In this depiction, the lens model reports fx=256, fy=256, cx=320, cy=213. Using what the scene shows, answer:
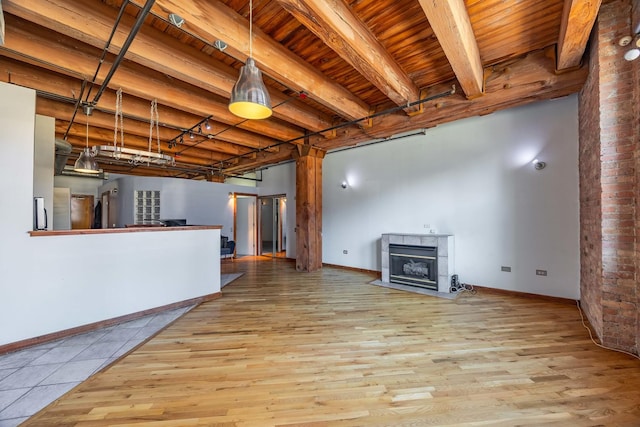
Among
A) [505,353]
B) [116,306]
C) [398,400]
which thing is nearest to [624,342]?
[505,353]

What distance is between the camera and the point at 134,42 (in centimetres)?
268

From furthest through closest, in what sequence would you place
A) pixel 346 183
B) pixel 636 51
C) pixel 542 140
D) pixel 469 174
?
1. pixel 346 183
2. pixel 469 174
3. pixel 542 140
4. pixel 636 51

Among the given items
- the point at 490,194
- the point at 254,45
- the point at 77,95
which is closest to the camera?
the point at 254,45

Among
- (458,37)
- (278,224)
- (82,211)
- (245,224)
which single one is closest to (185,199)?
(245,224)

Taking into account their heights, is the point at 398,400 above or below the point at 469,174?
below

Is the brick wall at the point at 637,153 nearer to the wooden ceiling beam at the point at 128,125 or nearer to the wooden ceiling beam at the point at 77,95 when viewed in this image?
the wooden ceiling beam at the point at 77,95

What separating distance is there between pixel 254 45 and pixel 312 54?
2.61 feet

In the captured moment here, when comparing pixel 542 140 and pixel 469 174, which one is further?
pixel 469 174

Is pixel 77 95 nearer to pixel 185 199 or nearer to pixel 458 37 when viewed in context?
pixel 185 199

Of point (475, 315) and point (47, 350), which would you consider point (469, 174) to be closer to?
point (475, 315)

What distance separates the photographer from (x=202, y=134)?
560 cm

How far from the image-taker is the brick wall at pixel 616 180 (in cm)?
246

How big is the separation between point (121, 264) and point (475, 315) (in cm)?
477

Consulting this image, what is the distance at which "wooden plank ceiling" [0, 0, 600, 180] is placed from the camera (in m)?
2.38
